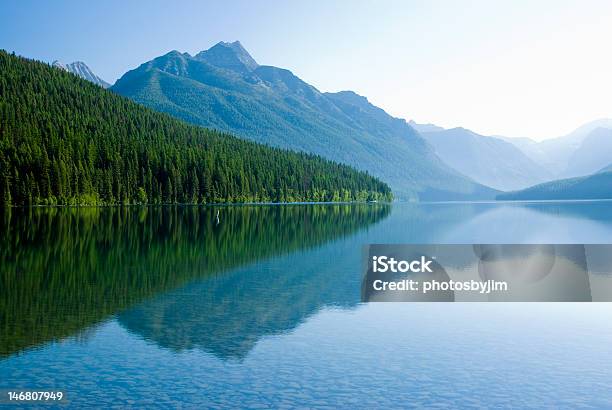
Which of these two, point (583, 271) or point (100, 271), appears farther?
point (583, 271)

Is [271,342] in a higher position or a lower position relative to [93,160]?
lower

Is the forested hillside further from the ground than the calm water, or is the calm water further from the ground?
the forested hillside

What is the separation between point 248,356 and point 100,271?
19.5 meters

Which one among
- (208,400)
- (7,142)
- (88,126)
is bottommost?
(208,400)

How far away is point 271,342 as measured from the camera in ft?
72.7

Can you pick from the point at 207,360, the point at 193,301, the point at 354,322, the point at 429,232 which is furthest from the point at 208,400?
the point at 429,232

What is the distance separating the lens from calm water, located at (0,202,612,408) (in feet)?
55.7

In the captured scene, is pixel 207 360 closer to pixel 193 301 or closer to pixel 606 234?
pixel 193 301

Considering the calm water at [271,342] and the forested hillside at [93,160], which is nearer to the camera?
the calm water at [271,342]

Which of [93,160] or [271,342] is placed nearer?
[271,342]

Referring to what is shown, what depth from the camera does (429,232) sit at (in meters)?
78.2

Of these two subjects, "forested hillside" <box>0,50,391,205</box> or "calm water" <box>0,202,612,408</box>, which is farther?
"forested hillside" <box>0,50,391,205</box>

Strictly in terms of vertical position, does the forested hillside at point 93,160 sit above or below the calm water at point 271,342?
above

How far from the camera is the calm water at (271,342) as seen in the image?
17.0 metres
